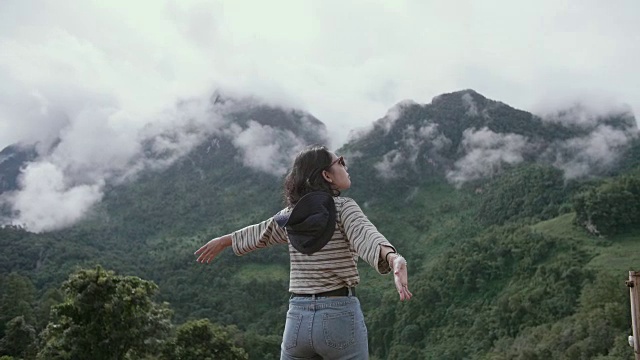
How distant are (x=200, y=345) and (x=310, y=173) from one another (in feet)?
82.5

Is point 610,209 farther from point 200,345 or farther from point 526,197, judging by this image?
point 200,345

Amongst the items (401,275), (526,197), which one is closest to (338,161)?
(401,275)

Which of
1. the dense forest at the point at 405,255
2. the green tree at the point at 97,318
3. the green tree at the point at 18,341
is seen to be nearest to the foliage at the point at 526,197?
the dense forest at the point at 405,255

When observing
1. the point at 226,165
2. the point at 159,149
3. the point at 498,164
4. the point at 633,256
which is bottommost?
the point at 633,256

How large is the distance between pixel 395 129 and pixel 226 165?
3936 cm

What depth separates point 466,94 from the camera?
431ft

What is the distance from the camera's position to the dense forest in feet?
88.3

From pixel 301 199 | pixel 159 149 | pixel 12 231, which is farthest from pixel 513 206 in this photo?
pixel 159 149

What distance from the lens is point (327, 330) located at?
2727 mm

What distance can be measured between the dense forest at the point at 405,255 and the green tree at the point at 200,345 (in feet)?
0.21

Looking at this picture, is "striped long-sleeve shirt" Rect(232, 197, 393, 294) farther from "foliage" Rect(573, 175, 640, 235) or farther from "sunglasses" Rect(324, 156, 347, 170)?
"foliage" Rect(573, 175, 640, 235)

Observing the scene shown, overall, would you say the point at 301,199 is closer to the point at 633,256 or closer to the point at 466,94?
the point at 633,256

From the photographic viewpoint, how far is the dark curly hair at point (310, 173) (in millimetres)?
2988

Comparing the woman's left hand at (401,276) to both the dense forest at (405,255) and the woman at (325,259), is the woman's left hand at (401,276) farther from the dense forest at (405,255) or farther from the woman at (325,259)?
the dense forest at (405,255)
